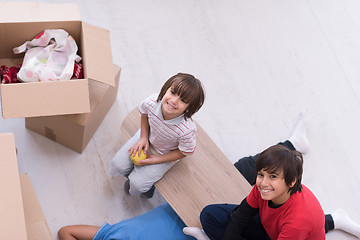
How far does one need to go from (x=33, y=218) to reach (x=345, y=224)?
1294 mm

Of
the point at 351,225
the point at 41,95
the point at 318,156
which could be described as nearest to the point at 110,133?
the point at 41,95

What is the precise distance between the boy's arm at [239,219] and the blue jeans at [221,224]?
4 cm

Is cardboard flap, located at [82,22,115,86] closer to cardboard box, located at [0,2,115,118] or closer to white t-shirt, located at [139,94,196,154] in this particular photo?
cardboard box, located at [0,2,115,118]

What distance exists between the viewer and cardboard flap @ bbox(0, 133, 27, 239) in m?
1.18

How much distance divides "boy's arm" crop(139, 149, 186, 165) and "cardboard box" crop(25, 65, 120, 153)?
28 centimetres

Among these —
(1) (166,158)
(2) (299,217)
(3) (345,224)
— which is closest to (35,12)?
(1) (166,158)

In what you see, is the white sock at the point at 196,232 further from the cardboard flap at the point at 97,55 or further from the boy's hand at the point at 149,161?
the cardboard flap at the point at 97,55

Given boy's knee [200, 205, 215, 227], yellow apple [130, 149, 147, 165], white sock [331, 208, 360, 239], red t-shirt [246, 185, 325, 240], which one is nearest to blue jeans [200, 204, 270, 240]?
boy's knee [200, 205, 215, 227]

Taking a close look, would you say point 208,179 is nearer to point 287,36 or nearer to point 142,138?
point 142,138

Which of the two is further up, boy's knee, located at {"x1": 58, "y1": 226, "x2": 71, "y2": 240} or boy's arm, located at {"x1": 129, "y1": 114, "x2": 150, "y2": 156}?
boy's arm, located at {"x1": 129, "y1": 114, "x2": 150, "y2": 156}

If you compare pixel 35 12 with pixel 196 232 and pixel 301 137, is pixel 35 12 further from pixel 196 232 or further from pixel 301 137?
pixel 301 137

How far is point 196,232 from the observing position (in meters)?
1.53

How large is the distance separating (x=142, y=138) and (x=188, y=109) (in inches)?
11.5

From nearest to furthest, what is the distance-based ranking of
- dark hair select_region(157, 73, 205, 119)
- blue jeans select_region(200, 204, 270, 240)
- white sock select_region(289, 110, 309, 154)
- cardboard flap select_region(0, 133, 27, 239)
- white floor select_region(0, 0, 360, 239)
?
cardboard flap select_region(0, 133, 27, 239) → dark hair select_region(157, 73, 205, 119) → blue jeans select_region(200, 204, 270, 240) → white floor select_region(0, 0, 360, 239) → white sock select_region(289, 110, 309, 154)
